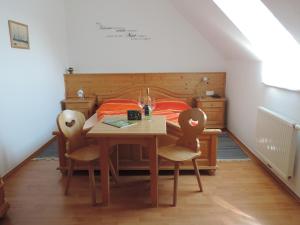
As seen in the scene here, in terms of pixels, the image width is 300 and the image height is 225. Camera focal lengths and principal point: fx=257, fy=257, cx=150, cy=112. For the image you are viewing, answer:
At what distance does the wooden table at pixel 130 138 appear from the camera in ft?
6.74

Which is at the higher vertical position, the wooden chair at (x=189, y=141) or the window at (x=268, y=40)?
the window at (x=268, y=40)

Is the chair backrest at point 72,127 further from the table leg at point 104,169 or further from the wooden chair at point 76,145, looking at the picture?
the table leg at point 104,169

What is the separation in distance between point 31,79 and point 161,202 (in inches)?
95.7

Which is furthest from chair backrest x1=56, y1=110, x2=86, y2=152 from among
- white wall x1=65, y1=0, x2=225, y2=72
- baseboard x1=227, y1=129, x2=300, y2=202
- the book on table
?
white wall x1=65, y1=0, x2=225, y2=72

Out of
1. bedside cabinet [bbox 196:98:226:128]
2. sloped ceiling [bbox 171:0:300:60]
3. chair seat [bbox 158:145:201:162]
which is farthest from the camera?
bedside cabinet [bbox 196:98:226:128]

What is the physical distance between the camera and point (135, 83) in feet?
15.4

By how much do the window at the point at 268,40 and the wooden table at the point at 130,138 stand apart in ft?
4.50

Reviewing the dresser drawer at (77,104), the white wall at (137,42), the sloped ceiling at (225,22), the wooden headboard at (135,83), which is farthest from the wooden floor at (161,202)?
the white wall at (137,42)

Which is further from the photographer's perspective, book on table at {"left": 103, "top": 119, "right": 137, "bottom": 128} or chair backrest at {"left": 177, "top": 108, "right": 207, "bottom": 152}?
chair backrest at {"left": 177, "top": 108, "right": 207, "bottom": 152}

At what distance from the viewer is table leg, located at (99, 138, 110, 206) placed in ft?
7.24

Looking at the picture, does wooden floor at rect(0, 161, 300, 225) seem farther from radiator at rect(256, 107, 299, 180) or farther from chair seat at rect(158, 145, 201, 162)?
chair seat at rect(158, 145, 201, 162)

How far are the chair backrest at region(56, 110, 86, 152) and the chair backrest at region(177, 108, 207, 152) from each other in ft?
3.33

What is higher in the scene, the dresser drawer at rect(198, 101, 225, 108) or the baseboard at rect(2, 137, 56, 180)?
the dresser drawer at rect(198, 101, 225, 108)

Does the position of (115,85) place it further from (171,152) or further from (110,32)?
(171,152)
